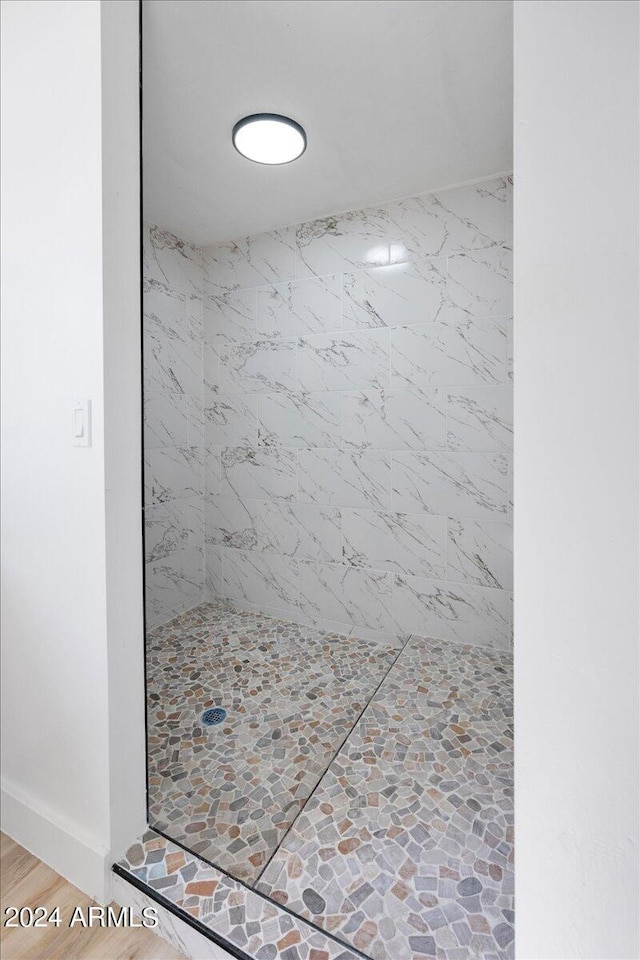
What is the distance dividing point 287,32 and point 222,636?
2530 mm

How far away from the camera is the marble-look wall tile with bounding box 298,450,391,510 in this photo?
2486 millimetres

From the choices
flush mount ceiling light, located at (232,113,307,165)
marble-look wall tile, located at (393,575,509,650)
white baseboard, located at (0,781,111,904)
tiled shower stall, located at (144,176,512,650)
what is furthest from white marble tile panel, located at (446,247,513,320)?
white baseboard, located at (0,781,111,904)

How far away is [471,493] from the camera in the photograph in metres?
2.29

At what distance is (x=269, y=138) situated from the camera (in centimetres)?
180

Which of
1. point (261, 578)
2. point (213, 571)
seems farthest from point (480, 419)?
point (213, 571)

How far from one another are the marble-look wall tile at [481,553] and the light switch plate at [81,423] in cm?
176

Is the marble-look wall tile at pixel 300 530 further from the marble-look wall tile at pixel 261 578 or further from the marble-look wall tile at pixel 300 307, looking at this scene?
the marble-look wall tile at pixel 300 307

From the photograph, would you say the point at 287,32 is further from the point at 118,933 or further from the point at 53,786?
the point at 118,933

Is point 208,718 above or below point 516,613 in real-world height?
below

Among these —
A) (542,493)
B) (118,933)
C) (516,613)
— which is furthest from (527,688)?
(118,933)

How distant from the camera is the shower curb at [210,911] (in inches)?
37.8

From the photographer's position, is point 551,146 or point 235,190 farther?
point 235,190

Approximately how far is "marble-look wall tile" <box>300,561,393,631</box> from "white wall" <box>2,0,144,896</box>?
153 centimetres

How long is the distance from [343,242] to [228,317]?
829 millimetres
